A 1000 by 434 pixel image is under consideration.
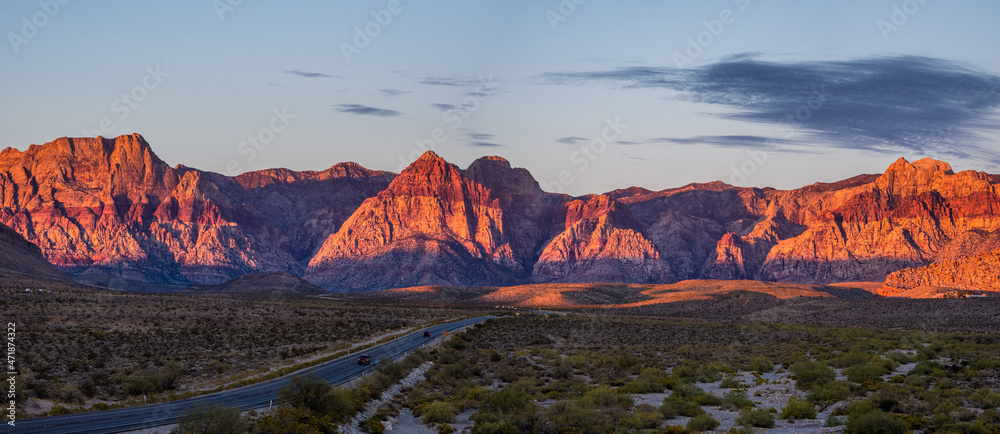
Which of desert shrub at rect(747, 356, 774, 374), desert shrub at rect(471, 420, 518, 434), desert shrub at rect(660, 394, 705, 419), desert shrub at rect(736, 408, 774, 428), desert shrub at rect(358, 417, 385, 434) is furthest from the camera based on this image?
desert shrub at rect(747, 356, 774, 374)

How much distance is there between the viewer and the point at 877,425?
99.1ft

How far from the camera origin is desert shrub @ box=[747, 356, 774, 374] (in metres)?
54.9

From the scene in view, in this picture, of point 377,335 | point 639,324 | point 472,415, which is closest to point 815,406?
point 472,415

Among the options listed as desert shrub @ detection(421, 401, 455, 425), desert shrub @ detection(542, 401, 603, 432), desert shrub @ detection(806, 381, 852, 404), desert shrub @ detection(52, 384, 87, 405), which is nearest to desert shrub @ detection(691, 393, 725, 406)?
desert shrub @ detection(806, 381, 852, 404)

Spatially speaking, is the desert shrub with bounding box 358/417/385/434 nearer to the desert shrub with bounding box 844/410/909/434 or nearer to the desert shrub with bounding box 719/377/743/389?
the desert shrub with bounding box 844/410/909/434

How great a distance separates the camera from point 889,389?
125ft

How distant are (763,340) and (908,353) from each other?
19.0m

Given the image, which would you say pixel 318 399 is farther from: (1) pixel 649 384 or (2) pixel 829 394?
(2) pixel 829 394

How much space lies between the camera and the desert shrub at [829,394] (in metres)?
39.0

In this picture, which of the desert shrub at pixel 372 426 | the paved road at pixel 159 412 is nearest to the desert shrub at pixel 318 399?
the desert shrub at pixel 372 426

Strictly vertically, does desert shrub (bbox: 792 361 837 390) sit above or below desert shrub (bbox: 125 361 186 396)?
below

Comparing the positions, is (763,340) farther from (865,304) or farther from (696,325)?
(865,304)

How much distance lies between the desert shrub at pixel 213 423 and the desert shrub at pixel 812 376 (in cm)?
2890

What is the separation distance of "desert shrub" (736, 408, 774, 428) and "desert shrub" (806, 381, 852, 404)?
195 inches
